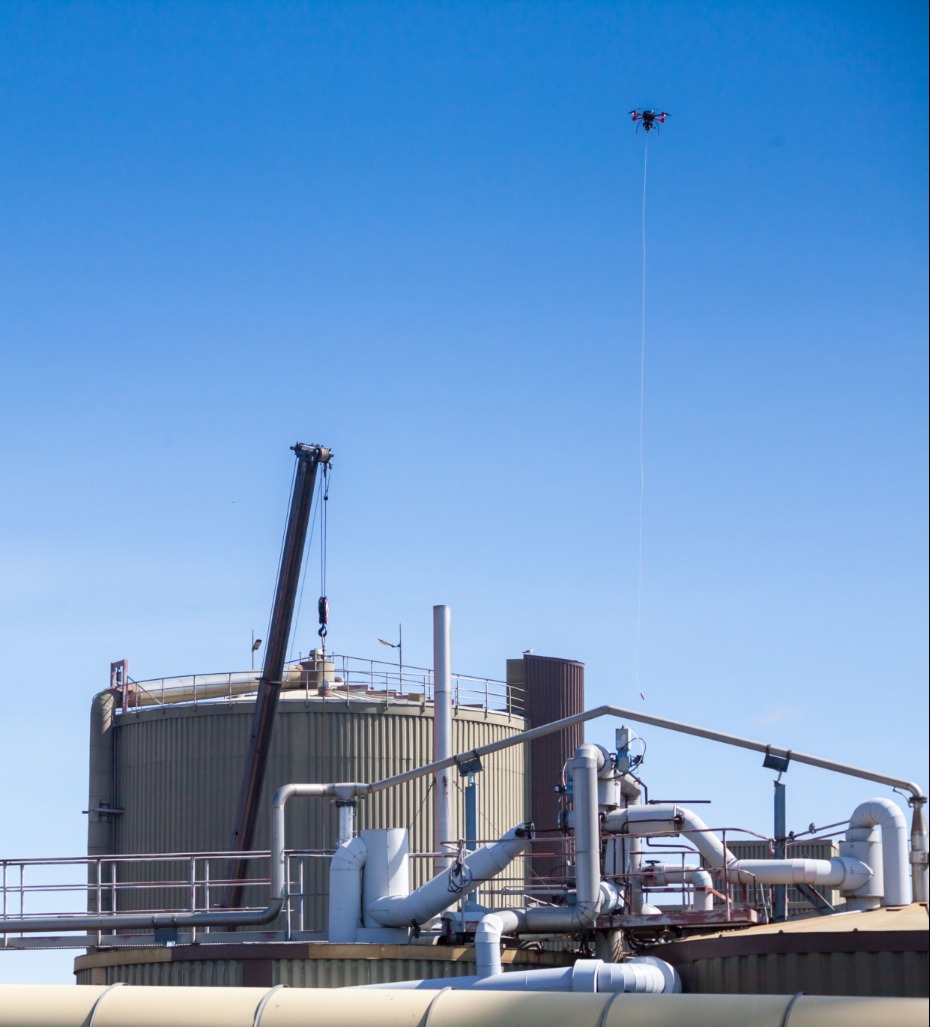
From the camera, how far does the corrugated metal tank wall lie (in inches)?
1499

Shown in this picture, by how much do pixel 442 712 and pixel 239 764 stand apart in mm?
6785

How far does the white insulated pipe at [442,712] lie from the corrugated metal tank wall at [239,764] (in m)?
4.42

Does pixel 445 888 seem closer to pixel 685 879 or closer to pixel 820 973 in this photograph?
pixel 685 879

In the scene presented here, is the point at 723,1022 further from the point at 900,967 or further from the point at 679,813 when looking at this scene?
the point at 679,813

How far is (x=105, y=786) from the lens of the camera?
3966 centimetres

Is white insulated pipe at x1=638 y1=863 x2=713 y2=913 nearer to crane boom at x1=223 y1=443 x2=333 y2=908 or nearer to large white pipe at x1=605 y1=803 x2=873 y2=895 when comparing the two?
large white pipe at x1=605 y1=803 x2=873 y2=895

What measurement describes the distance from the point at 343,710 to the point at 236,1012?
20.6m

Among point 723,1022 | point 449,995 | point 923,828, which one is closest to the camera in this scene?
point 723,1022

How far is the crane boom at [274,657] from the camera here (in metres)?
36.9

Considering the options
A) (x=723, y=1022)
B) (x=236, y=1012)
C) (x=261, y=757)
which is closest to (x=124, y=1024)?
(x=236, y=1012)

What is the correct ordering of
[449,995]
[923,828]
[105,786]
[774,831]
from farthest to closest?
1. [105,786]
2. [774,831]
3. [923,828]
4. [449,995]

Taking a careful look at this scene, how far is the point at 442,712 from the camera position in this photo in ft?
111

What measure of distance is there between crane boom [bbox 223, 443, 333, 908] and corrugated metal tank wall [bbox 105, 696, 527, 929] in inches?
30.5

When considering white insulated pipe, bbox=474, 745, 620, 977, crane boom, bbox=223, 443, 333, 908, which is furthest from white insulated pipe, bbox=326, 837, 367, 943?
crane boom, bbox=223, 443, 333, 908
